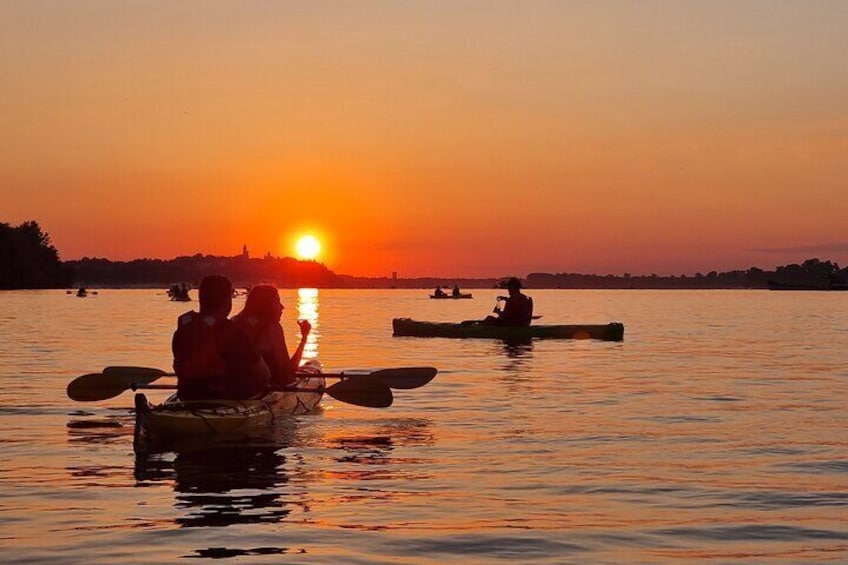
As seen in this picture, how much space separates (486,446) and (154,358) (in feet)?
74.0

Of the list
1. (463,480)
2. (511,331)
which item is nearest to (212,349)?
(463,480)

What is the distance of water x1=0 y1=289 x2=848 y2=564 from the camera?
1077 centimetres

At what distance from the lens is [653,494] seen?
13328 millimetres

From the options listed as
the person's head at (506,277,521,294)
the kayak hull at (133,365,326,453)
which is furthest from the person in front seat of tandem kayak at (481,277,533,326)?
the kayak hull at (133,365,326,453)

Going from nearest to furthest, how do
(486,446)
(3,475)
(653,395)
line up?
1. (3,475)
2. (486,446)
3. (653,395)

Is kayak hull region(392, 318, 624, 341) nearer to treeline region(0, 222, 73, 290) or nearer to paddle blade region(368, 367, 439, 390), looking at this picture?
paddle blade region(368, 367, 439, 390)

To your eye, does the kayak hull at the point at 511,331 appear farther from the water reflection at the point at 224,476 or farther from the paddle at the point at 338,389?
the water reflection at the point at 224,476

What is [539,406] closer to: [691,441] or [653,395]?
[653,395]

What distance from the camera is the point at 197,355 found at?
17047 mm

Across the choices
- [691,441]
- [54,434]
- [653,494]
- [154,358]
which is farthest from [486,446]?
[154,358]

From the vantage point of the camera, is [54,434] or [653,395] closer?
[54,434]

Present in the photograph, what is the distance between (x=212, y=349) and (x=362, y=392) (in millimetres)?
4019

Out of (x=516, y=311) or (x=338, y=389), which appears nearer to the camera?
(x=338, y=389)

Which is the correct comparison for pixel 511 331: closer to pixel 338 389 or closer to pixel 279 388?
pixel 338 389
